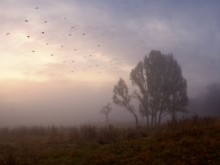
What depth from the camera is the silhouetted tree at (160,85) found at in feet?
154

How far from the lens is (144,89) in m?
48.3

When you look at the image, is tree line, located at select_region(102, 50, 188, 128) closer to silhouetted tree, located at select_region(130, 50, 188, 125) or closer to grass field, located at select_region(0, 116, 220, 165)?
silhouetted tree, located at select_region(130, 50, 188, 125)

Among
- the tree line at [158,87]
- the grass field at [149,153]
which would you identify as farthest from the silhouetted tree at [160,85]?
the grass field at [149,153]

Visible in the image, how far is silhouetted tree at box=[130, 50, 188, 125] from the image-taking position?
1852 inches

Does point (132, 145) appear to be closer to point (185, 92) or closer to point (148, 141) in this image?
point (148, 141)

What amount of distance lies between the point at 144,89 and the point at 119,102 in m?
4.09

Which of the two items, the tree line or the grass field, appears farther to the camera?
the tree line

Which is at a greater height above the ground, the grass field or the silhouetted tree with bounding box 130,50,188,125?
the silhouetted tree with bounding box 130,50,188,125

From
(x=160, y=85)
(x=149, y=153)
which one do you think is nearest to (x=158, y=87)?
(x=160, y=85)

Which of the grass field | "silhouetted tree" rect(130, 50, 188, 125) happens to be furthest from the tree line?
the grass field

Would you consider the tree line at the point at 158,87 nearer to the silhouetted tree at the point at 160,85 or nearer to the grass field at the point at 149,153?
the silhouetted tree at the point at 160,85

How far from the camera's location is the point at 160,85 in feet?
155

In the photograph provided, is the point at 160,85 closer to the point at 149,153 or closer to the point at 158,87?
the point at 158,87

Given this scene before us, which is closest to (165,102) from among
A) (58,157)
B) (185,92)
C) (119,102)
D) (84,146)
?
(185,92)
